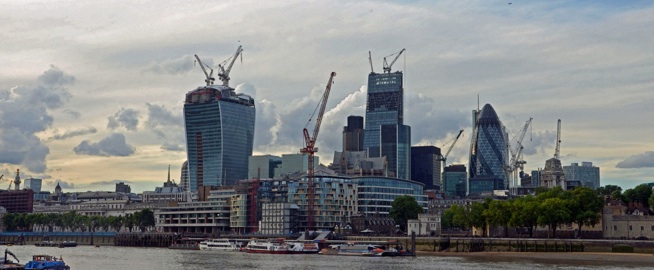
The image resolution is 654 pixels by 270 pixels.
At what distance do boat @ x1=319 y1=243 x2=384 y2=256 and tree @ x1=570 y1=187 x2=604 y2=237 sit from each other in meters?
41.2

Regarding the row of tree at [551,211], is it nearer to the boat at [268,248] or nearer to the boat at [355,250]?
the boat at [355,250]

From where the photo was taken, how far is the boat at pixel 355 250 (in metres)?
176

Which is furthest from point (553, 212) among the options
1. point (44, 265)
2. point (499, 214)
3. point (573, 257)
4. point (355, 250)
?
point (44, 265)

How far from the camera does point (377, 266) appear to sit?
451 feet

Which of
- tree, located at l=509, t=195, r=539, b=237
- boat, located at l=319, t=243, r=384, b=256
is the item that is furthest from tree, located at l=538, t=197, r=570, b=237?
boat, located at l=319, t=243, r=384, b=256

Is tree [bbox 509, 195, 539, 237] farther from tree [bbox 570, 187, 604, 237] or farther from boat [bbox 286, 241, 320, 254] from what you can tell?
boat [bbox 286, 241, 320, 254]

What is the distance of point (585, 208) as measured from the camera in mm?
178750

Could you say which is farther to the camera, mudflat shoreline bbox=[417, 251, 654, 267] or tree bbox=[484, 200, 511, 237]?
tree bbox=[484, 200, 511, 237]

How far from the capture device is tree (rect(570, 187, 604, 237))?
6865 inches

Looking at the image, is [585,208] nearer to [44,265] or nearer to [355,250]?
[355,250]

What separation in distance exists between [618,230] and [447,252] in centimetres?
3635

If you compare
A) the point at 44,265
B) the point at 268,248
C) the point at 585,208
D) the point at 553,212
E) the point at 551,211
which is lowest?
the point at 44,265

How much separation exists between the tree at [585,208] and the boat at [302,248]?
58.3 m

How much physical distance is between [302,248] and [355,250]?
1710cm
